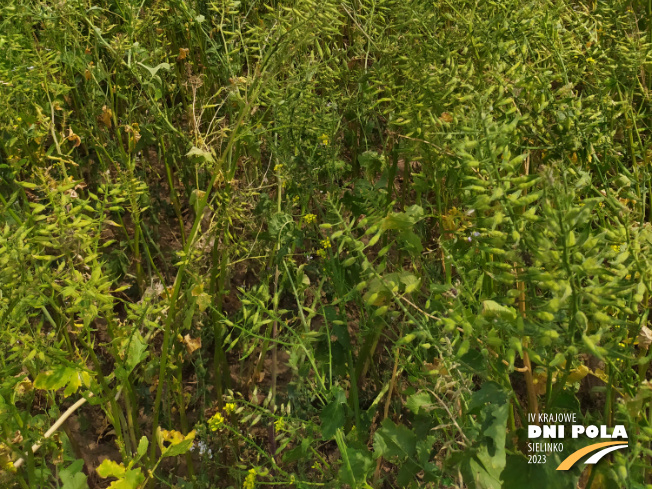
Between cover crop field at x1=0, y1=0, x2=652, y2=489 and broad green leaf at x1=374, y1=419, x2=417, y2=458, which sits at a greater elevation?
cover crop field at x1=0, y1=0, x2=652, y2=489

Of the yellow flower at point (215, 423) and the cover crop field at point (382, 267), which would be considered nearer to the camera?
the cover crop field at point (382, 267)

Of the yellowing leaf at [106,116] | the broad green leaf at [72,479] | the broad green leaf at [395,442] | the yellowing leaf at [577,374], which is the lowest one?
the broad green leaf at [72,479]

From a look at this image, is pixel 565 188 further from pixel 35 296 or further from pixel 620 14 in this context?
pixel 35 296

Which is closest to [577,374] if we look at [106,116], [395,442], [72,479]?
[395,442]

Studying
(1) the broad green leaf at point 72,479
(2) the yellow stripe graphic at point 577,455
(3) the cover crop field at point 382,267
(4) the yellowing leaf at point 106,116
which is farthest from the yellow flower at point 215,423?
(4) the yellowing leaf at point 106,116

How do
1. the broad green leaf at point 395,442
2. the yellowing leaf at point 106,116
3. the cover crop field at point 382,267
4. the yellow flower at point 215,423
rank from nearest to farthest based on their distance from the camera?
the cover crop field at point 382,267 < the broad green leaf at point 395,442 < the yellow flower at point 215,423 < the yellowing leaf at point 106,116

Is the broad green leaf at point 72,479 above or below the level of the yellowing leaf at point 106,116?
below

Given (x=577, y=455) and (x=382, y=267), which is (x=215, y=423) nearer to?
(x=382, y=267)

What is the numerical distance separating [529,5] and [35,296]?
3.94 feet

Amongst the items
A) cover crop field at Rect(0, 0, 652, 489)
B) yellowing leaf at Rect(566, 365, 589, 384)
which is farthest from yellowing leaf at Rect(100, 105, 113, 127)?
yellowing leaf at Rect(566, 365, 589, 384)

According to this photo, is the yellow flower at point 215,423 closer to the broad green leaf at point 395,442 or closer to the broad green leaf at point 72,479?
the broad green leaf at point 72,479

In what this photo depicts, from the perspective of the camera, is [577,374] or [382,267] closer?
[382,267]

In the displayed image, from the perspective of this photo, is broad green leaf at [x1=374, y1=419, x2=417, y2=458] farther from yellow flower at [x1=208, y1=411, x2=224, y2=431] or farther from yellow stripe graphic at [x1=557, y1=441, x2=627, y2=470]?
yellow flower at [x1=208, y1=411, x2=224, y2=431]

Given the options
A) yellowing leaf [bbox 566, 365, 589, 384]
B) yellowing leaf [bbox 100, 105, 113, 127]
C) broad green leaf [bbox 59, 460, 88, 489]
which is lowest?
broad green leaf [bbox 59, 460, 88, 489]
